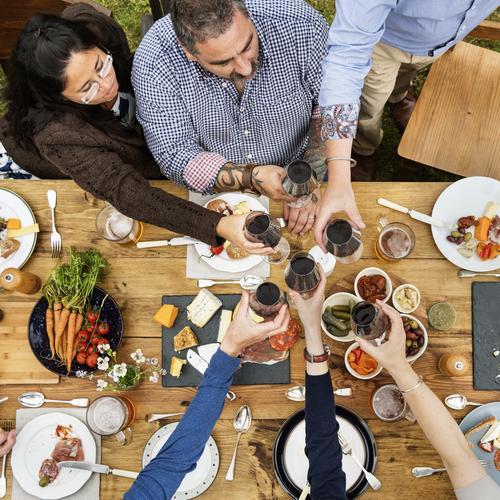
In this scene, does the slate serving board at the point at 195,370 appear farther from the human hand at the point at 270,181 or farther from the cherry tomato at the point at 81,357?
the human hand at the point at 270,181

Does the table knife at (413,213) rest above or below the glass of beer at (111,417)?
above

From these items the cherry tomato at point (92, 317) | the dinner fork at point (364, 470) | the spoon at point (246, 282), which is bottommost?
the dinner fork at point (364, 470)

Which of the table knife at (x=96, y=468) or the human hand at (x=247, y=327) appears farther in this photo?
the table knife at (x=96, y=468)

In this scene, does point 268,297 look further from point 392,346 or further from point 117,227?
point 117,227

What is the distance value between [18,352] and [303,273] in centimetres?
119

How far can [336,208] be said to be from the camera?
73.3 inches

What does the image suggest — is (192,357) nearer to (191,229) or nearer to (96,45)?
(191,229)

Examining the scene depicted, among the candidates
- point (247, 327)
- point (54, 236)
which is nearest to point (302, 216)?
point (247, 327)

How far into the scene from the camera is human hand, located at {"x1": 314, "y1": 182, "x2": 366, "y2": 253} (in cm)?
185

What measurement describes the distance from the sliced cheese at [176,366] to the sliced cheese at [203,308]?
0.48ft

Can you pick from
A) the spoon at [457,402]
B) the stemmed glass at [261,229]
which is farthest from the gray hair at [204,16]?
the spoon at [457,402]

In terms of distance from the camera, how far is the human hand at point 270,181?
2.01m

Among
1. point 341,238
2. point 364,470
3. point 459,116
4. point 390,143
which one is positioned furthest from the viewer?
point 390,143

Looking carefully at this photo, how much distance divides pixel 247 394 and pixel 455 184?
1.15 metres
